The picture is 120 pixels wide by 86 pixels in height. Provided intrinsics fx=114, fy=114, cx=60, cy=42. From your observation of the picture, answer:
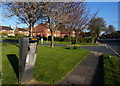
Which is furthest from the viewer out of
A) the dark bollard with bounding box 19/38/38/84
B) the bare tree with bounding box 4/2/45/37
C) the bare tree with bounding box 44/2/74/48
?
Answer: the bare tree with bounding box 44/2/74/48

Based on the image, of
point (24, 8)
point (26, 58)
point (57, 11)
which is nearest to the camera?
point (26, 58)

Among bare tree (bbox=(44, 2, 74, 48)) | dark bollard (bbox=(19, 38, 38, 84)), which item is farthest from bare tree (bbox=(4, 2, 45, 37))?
dark bollard (bbox=(19, 38, 38, 84))

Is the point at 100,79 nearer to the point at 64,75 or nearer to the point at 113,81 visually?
the point at 113,81

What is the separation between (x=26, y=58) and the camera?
380 centimetres

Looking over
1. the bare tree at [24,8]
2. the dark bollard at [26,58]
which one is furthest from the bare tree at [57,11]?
the dark bollard at [26,58]

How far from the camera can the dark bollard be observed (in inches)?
145

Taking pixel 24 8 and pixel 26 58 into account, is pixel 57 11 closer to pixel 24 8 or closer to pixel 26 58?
pixel 24 8

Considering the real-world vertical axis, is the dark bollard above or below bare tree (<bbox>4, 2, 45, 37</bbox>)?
below

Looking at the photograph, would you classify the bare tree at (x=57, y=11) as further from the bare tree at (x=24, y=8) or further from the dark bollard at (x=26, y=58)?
the dark bollard at (x=26, y=58)

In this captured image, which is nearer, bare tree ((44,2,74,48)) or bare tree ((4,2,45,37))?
bare tree ((4,2,45,37))

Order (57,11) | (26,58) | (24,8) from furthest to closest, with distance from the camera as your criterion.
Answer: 1. (57,11)
2. (24,8)
3. (26,58)

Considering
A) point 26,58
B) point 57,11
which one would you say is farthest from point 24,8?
point 26,58

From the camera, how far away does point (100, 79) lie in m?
4.21

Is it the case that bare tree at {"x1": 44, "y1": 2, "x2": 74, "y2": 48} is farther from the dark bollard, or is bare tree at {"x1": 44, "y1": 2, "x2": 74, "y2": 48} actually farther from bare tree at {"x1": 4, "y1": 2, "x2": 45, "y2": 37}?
the dark bollard
